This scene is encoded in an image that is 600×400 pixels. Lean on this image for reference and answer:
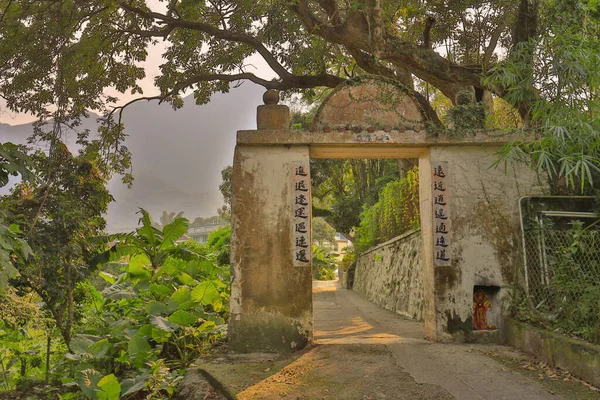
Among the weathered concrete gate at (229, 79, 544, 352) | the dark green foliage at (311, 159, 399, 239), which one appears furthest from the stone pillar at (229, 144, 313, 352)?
the dark green foliage at (311, 159, 399, 239)

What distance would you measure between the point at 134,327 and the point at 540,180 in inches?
223

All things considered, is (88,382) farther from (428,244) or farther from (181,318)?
(428,244)

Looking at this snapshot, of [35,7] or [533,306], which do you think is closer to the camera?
[533,306]

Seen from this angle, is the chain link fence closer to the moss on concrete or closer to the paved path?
the moss on concrete

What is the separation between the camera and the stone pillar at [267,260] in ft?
19.7

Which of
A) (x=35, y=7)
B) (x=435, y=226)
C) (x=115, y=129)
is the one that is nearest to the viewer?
(x=435, y=226)

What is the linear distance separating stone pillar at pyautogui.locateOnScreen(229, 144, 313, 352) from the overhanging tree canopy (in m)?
2.73

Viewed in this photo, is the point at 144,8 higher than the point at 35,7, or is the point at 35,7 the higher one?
the point at 144,8

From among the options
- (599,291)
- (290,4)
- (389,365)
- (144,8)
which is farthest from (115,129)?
(599,291)

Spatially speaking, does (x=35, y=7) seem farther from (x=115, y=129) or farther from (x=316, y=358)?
(x=316, y=358)

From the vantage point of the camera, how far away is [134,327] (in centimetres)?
673

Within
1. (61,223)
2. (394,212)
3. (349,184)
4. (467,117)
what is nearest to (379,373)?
(467,117)

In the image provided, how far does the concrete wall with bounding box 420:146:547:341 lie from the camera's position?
6.20 metres

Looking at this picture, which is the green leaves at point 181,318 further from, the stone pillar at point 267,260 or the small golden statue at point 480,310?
the small golden statue at point 480,310
